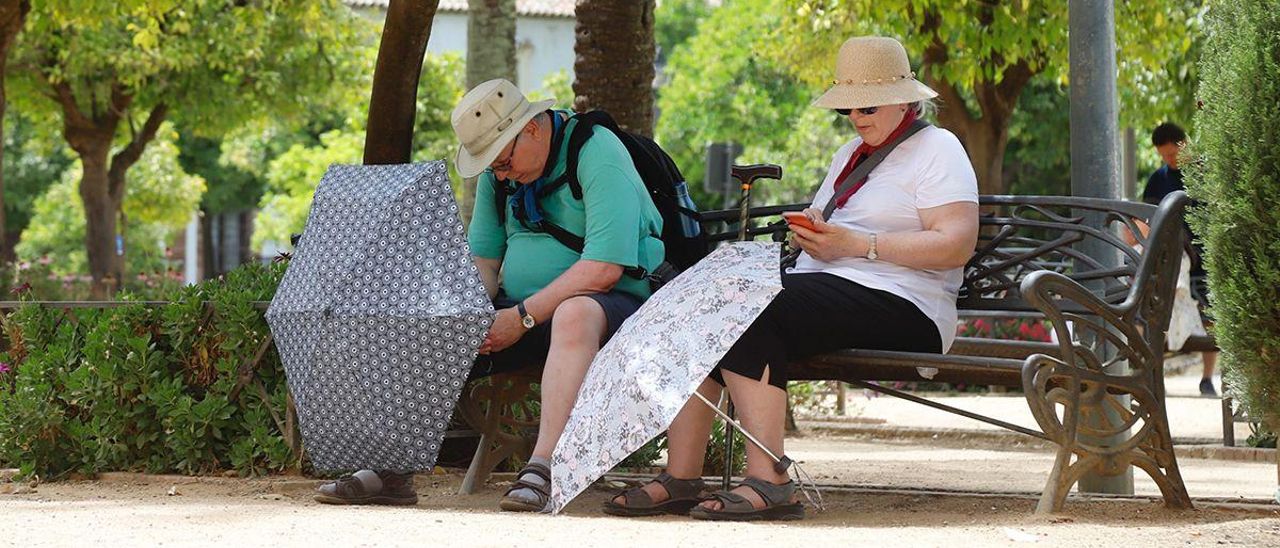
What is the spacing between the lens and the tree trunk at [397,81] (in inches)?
279

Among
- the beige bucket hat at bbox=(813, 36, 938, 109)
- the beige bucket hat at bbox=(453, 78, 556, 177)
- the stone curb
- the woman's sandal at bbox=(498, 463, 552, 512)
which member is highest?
the beige bucket hat at bbox=(813, 36, 938, 109)

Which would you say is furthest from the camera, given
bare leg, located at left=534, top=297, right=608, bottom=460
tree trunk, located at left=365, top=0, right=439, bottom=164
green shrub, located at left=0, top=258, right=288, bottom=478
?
tree trunk, located at left=365, top=0, right=439, bottom=164

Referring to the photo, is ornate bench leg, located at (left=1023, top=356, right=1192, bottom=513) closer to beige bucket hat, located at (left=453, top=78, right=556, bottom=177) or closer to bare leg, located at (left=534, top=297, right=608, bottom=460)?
bare leg, located at (left=534, top=297, right=608, bottom=460)

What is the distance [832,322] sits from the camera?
4.98 meters

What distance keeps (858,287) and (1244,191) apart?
997 mm

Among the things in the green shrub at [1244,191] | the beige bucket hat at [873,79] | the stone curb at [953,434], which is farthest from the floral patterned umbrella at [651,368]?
the stone curb at [953,434]

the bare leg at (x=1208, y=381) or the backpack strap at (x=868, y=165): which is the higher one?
the backpack strap at (x=868, y=165)

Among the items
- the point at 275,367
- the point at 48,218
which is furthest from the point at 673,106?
the point at 275,367

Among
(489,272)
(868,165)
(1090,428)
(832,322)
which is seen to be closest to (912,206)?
(868,165)

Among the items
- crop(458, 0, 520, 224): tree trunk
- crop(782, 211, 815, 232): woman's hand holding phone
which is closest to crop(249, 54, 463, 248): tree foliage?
crop(458, 0, 520, 224): tree trunk

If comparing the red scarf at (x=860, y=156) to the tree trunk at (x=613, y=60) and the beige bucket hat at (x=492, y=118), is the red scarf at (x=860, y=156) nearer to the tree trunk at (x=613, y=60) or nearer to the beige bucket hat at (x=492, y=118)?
the beige bucket hat at (x=492, y=118)

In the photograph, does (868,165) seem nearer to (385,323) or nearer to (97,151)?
(385,323)

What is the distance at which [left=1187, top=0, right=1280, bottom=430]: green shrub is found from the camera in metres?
4.71

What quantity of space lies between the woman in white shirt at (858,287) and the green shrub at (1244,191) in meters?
0.62
